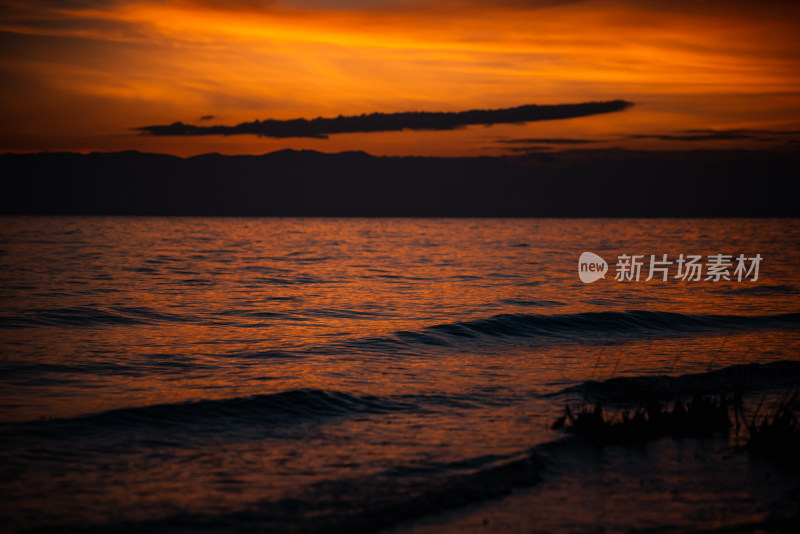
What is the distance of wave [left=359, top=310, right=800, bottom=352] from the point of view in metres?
21.5

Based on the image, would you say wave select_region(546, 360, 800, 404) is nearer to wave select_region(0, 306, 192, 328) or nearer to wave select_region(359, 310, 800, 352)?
wave select_region(359, 310, 800, 352)

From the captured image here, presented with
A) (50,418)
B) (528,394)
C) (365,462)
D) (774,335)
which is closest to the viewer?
(365,462)

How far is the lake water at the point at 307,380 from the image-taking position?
26.9ft

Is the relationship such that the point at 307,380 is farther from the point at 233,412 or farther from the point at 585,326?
the point at 585,326

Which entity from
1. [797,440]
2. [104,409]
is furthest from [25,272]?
[797,440]

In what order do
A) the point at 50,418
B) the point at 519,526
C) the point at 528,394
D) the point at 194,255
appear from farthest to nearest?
the point at 194,255 < the point at 528,394 < the point at 50,418 < the point at 519,526

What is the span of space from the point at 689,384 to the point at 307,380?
8983mm

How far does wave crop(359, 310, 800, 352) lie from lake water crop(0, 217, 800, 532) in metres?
0.13

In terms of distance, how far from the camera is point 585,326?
24672 mm

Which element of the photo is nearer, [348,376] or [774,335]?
[348,376]

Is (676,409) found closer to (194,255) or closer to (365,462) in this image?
(365,462)

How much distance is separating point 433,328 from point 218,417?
11620 millimetres

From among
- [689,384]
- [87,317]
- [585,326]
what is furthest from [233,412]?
[585,326]

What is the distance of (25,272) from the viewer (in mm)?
38344
